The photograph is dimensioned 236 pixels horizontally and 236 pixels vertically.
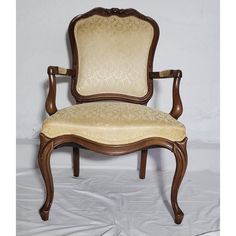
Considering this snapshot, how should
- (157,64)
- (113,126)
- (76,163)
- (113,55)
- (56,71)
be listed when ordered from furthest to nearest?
(157,64) < (76,163) < (113,55) < (56,71) < (113,126)

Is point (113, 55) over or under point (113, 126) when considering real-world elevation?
over

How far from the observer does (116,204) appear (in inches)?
66.4

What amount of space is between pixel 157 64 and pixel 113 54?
0.46 meters

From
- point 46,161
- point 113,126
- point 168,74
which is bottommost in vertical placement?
point 46,161

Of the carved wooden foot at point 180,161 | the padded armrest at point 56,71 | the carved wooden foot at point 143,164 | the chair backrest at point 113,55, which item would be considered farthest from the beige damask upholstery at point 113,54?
the carved wooden foot at point 180,161

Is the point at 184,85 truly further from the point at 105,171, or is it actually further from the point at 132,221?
the point at 132,221

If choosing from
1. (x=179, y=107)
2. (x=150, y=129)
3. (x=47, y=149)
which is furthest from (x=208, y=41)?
(x=47, y=149)

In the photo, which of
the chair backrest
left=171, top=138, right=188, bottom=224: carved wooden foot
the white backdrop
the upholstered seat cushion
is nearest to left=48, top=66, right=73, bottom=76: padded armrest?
the chair backrest

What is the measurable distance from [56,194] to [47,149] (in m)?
0.53

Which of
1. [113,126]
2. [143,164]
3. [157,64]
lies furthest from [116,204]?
[157,64]

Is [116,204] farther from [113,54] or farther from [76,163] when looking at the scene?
[113,54]

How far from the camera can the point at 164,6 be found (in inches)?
84.7

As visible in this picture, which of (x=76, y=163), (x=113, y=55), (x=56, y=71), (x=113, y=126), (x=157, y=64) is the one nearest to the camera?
(x=113, y=126)
